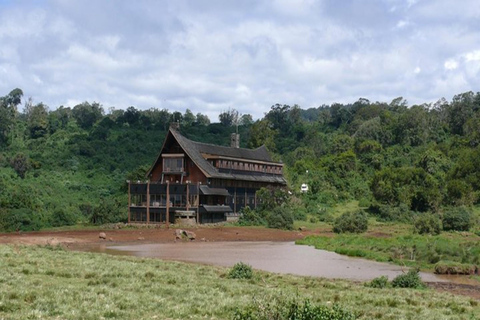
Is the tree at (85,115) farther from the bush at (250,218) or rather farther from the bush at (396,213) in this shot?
the bush at (396,213)

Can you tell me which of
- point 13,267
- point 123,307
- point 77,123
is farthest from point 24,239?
point 77,123

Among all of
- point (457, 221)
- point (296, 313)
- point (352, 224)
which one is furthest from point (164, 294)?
point (457, 221)

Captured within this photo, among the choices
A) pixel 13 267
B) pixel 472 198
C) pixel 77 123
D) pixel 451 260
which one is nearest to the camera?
pixel 13 267

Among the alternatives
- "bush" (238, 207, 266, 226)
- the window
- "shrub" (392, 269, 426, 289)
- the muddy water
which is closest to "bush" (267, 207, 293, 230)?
"bush" (238, 207, 266, 226)

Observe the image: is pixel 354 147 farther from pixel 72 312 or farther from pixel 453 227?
pixel 72 312

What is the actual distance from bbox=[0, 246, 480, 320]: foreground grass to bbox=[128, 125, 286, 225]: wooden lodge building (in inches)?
1400

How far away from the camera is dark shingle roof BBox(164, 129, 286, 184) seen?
6344cm

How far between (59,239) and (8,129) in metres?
67.1

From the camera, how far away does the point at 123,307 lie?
14773 millimetres

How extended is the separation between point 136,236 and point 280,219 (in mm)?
14757

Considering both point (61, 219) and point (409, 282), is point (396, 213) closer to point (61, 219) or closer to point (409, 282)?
point (61, 219)

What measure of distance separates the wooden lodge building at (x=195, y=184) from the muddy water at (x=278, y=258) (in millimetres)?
14593

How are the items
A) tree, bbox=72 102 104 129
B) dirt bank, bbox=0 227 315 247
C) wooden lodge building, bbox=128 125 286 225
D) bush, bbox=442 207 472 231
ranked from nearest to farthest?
dirt bank, bbox=0 227 315 247 < bush, bbox=442 207 472 231 < wooden lodge building, bbox=128 125 286 225 < tree, bbox=72 102 104 129

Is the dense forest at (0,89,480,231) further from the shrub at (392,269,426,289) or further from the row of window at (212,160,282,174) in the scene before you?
the shrub at (392,269,426,289)
